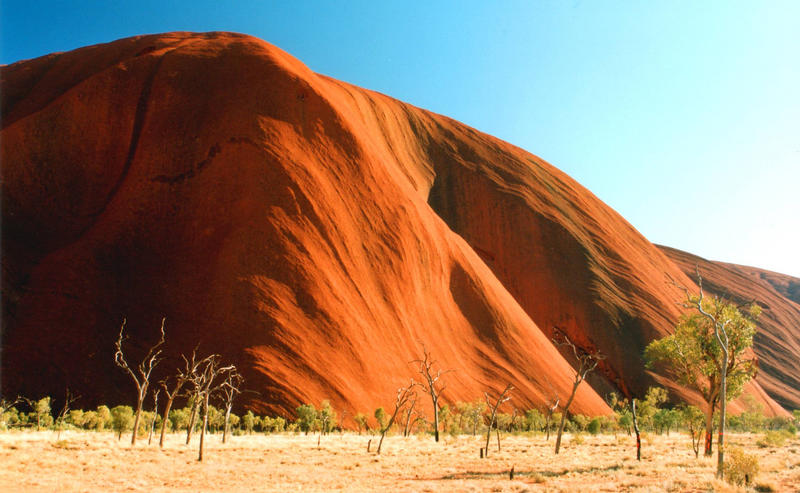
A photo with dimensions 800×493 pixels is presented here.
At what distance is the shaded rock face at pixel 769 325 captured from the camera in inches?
2864

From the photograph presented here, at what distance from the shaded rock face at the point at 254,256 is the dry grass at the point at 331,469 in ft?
36.1

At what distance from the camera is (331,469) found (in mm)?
16641

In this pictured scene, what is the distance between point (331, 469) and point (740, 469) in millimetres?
11619

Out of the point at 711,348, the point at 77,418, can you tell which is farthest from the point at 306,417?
the point at 711,348

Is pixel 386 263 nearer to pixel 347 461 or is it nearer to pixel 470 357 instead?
pixel 470 357

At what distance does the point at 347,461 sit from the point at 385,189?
32046 millimetres

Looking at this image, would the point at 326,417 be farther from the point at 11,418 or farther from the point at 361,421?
the point at 11,418

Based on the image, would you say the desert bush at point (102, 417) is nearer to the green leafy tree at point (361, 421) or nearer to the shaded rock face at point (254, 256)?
the shaded rock face at point (254, 256)

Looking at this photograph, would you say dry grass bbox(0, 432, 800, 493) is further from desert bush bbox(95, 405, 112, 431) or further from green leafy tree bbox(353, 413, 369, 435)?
green leafy tree bbox(353, 413, 369, 435)

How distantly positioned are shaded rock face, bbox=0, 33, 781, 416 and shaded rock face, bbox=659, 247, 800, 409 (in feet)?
88.2

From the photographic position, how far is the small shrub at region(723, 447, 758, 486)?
39.1 ft

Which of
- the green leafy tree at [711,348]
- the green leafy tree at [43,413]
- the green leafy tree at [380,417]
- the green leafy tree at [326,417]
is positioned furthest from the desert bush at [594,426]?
the green leafy tree at [43,413]

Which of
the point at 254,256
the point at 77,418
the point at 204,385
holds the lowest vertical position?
the point at 77,418

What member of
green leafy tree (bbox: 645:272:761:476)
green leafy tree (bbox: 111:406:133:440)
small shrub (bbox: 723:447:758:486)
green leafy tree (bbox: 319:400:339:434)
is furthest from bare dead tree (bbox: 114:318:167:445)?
green leafy tree (bbox: 645:272:761:476)
